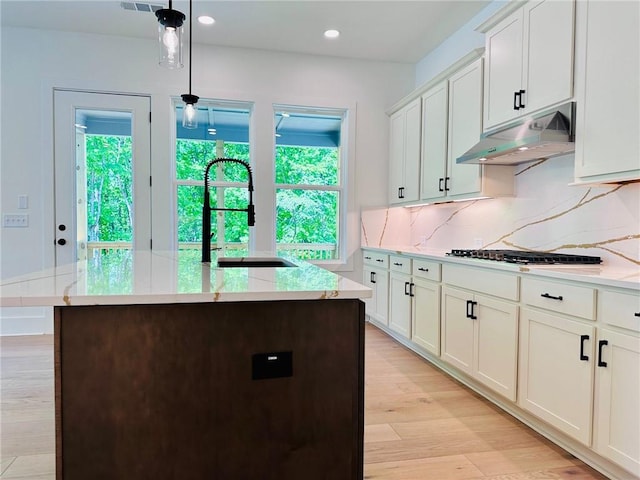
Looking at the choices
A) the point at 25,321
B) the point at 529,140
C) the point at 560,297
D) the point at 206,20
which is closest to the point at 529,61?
the point at 529,140

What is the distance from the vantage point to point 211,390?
1.21 meters

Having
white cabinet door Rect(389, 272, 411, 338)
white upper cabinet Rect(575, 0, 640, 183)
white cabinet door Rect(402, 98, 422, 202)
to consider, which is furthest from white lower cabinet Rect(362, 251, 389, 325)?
white upper cabinet Rect(575, 0, 640, 183)

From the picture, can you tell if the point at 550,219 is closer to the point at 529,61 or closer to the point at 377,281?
the point at 529,61

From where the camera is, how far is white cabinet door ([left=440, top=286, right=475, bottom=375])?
2686 mm

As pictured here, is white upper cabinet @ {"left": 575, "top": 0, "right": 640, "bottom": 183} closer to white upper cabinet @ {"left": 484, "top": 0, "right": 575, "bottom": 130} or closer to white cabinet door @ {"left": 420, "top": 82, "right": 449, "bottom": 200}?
white upper cabinet @ {"left": 484, "top": 0, "right": 575, "bottom": 130}

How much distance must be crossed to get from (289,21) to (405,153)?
1659mm

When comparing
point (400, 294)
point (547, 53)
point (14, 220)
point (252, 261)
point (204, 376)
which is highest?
point (547, 53)

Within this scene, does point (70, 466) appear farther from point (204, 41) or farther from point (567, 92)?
point (204, 41)

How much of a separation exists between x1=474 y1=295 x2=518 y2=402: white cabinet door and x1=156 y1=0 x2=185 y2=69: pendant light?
7.08ft

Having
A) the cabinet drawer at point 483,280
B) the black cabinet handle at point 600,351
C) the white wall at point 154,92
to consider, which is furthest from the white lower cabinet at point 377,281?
the black cabinet handle at point 600,351

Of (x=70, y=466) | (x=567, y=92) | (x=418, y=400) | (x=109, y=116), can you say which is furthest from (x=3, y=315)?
(x=567, y=92)

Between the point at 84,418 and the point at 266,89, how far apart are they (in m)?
3.83

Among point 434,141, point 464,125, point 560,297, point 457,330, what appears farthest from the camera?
point 434,141

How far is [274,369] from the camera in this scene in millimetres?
1252
